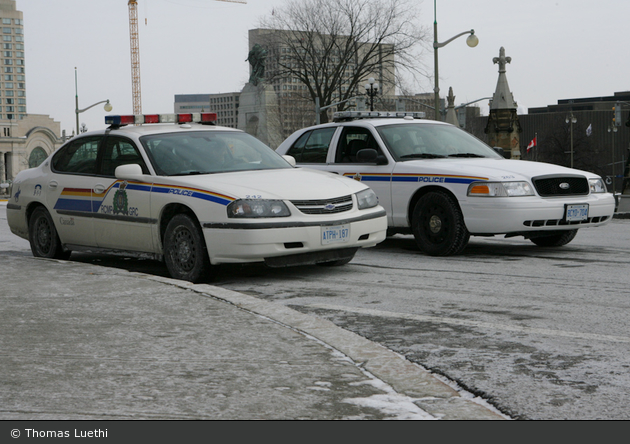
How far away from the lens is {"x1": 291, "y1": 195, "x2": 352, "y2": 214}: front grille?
7.73m

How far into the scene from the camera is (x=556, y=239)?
10.5 metres

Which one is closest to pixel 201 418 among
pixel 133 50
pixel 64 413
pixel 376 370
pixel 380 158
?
pixel 64 413

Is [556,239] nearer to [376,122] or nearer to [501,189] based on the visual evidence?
[501,189]

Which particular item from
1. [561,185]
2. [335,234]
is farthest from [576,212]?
[335,234]

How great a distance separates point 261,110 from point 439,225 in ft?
170

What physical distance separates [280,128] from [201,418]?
58.6 m

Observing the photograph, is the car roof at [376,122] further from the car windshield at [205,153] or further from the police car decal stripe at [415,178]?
the car windshield at [205,153]

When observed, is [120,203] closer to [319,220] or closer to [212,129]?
[212,129]

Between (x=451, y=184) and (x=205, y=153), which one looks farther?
(x=451, y=184)

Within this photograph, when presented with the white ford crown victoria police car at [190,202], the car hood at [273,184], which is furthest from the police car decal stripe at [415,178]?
the car hood at [273,184]

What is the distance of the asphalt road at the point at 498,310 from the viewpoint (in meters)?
4.11

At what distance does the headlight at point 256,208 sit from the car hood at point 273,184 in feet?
0.17

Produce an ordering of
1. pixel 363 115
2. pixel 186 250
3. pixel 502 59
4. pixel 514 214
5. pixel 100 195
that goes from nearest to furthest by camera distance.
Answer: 1. pixel 186 250
2. pixel 100 195
3. pixel 514 214
4. pixel 363 115
5. pixel 502 59

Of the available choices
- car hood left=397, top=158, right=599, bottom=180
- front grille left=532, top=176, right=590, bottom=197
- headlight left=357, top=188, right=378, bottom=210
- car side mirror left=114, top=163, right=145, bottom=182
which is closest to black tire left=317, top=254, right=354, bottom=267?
headlight left=357, top=188, right=378, bottom=210
